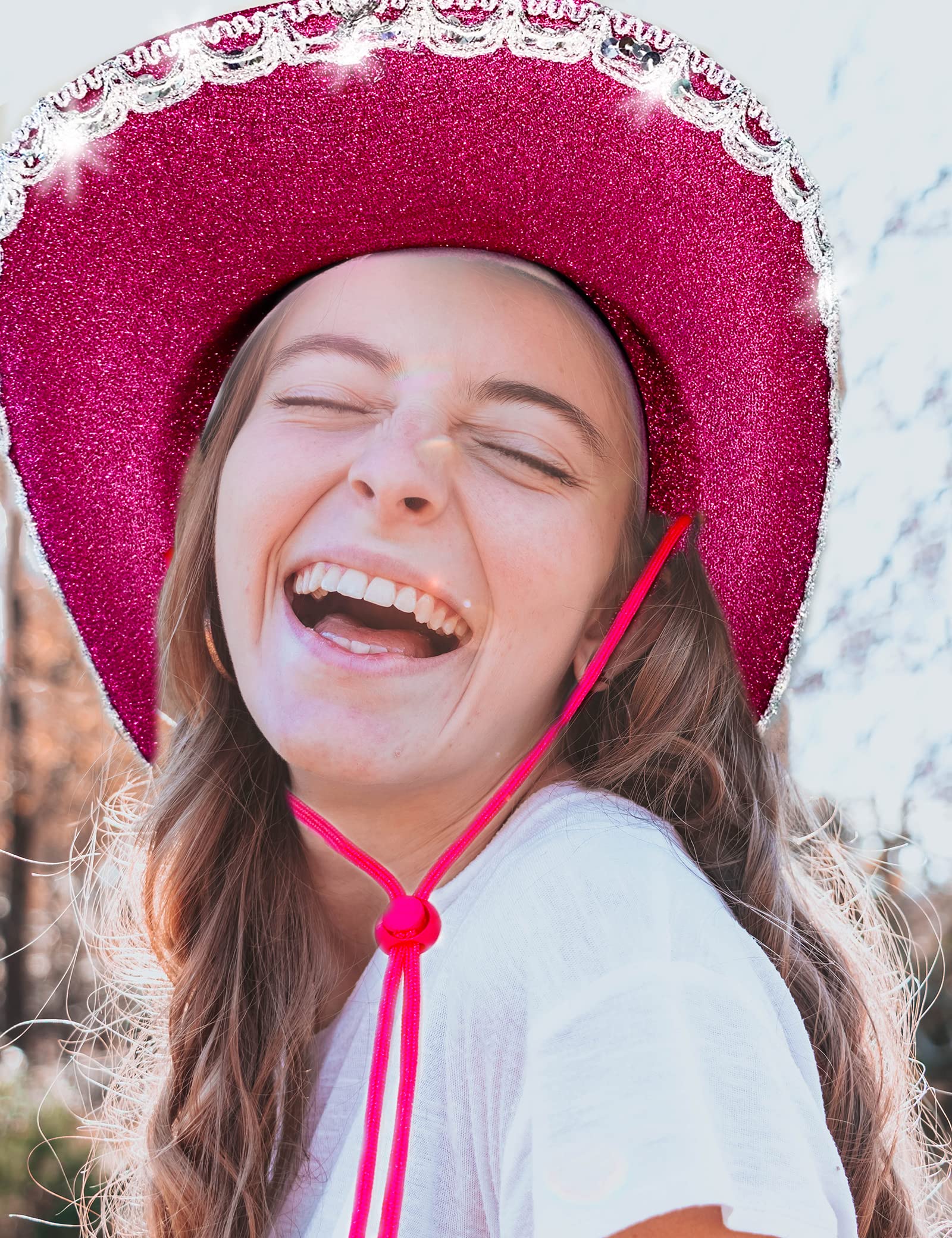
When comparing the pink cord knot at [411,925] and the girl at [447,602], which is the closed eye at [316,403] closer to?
the girl at [447,602]

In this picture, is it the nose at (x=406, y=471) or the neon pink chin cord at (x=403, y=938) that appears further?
the nose at (x=406, y=471)

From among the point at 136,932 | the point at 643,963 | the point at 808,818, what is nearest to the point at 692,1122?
the point at 643,963

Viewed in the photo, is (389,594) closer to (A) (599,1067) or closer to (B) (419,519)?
(B) (419,519)

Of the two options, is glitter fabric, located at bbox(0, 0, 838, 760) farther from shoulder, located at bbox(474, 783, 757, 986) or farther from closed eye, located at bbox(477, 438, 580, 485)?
shoulder, located at bbox(474, 783, 757, 986)

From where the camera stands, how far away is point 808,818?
6.41ft

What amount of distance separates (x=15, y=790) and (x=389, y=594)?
10.0 m

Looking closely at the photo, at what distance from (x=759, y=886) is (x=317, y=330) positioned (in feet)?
3.26

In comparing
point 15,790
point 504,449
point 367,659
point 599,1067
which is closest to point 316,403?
point 504,449

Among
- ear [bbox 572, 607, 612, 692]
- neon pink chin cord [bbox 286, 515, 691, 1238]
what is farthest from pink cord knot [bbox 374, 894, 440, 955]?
ear [bbox 572, 607, 612, 692]

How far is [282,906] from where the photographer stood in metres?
1.77

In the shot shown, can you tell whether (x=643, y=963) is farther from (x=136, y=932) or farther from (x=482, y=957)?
(x=136, y=932)

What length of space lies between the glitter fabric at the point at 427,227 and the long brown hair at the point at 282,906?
11 centimetres

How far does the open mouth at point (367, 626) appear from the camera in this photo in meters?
1.48

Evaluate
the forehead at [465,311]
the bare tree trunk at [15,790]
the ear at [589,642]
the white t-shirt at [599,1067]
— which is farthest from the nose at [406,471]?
the bare tree trunk at [15,790]
